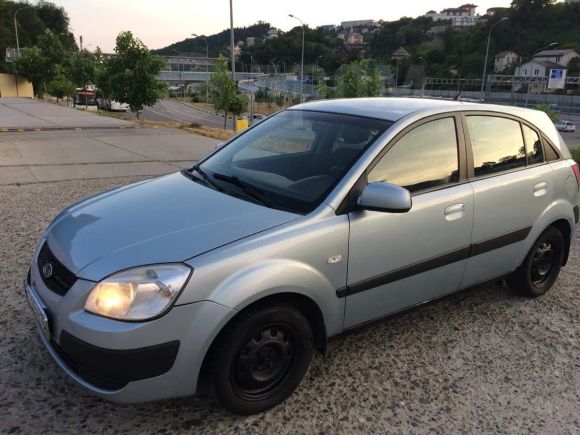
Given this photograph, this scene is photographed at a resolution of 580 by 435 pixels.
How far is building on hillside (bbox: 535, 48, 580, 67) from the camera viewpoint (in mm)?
91625

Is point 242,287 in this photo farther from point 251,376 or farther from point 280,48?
point 280,48

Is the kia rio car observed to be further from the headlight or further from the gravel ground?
the gravel ground

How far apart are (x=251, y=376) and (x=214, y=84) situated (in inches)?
1235

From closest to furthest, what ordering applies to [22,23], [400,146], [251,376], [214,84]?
[251,376], [400,146], [214,84], [22,23]

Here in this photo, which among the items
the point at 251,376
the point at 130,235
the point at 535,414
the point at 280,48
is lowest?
the point at 535,414

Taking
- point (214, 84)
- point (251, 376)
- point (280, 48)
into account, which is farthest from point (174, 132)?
point (280, 48)

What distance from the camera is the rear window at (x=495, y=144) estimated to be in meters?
3.45

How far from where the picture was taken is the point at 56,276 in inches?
97.3

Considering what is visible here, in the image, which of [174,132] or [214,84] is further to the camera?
[214,84]

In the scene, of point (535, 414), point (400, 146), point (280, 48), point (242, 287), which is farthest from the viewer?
point (280, 48)

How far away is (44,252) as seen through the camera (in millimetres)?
2766

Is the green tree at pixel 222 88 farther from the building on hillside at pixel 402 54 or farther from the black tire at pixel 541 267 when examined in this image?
the building on hillside at pixel 402 54

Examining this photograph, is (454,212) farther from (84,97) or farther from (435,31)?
(435,31)

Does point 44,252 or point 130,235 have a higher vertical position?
point 130,235
